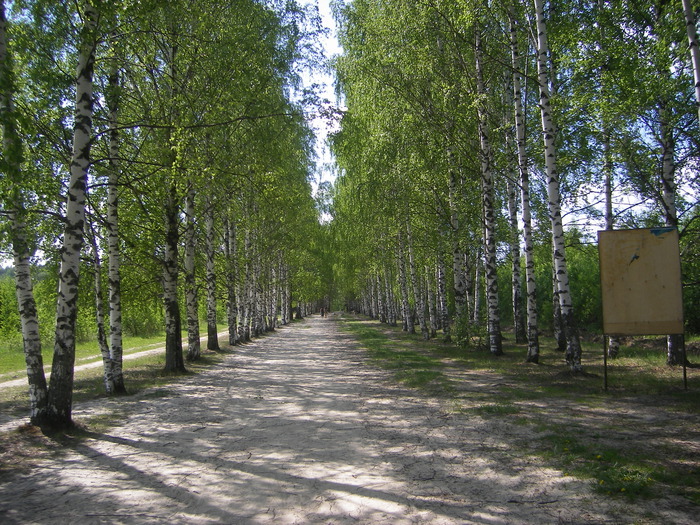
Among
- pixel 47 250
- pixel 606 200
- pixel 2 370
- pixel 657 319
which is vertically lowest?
pixel 2 370

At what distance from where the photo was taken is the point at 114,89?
23.9 ft

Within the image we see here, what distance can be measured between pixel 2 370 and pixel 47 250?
10.3 meters

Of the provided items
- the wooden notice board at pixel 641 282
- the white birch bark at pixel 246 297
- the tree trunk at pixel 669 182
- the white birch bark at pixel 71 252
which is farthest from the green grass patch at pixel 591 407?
the white birch bark at pixel 246 297

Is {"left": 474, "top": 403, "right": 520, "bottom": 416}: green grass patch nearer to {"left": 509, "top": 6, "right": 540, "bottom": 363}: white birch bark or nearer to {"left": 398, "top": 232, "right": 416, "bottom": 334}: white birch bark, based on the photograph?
{"left": 509, "top": 6, "right": 540, "bottom": 363}: white birch bark

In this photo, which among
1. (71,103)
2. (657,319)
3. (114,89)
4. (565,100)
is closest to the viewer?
(114,89)

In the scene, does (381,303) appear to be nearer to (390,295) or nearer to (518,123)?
(390,295)

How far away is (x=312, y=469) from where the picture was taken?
500 cm

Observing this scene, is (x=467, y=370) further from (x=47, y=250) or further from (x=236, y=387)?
(x=47, y=250)

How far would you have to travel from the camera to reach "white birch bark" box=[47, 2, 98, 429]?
6.81 metres

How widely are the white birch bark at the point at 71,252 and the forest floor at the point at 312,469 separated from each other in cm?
64

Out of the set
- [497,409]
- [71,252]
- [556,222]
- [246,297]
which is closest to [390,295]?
[246,297]

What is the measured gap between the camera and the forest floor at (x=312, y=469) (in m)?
3.90

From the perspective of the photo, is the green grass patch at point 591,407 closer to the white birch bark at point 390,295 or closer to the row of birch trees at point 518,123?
the row of birch trees at point 518,123

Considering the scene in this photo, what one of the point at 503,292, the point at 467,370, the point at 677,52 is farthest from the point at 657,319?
the point at 503,292
